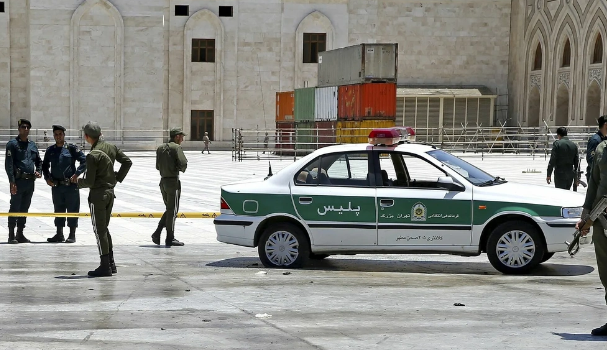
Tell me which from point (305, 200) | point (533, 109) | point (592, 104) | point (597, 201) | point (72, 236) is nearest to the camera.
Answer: point (597, 201)

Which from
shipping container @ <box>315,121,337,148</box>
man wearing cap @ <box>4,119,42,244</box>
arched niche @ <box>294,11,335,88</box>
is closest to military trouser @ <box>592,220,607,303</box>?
man wearing cap @ <box>4,119,42,244</box>

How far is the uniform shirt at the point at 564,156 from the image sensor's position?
54.2ft

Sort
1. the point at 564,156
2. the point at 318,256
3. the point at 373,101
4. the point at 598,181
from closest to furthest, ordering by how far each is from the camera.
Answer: the point at 598,181, the point at 318,256, the point at 564,156, the point at 373,101

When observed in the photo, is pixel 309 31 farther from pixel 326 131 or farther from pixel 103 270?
pixel 103 270

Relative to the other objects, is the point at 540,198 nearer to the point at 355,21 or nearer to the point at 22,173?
the point at 22,173

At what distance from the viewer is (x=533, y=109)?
179 ft

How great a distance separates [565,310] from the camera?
913 centimetres

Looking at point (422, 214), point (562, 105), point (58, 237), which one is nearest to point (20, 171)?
point (58, 237)

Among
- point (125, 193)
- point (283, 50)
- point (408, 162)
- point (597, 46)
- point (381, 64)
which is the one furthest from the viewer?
point (283, 50)

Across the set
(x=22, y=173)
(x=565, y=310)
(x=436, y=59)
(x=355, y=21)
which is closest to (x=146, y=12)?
(x=355, y=21)

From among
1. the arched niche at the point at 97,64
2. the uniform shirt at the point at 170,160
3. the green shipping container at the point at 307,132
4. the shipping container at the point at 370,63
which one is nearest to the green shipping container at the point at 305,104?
the green shipping container at the point at 307,132

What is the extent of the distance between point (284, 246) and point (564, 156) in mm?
6387

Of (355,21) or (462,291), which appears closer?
(462,291)

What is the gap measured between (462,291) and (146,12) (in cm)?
4378
